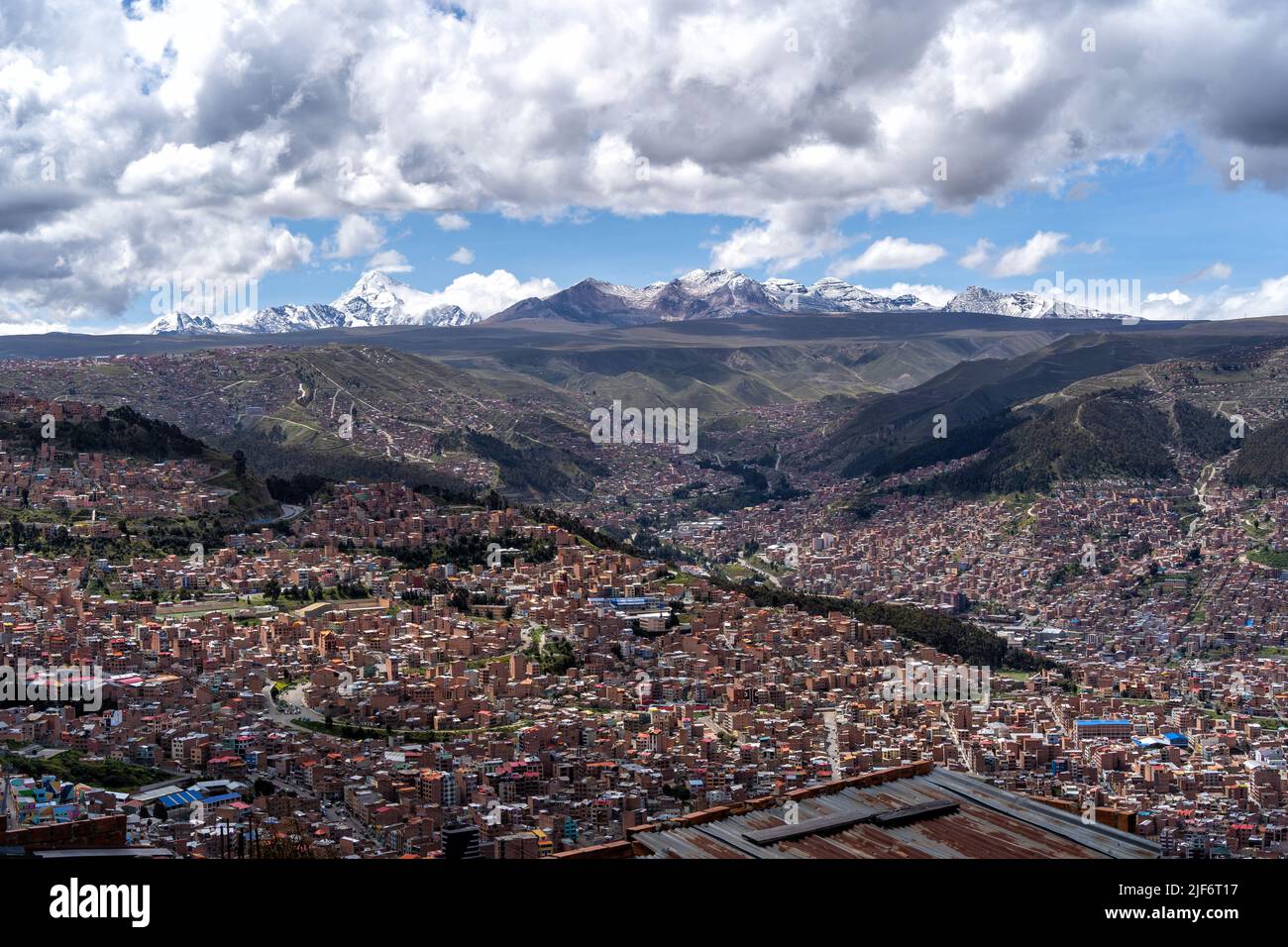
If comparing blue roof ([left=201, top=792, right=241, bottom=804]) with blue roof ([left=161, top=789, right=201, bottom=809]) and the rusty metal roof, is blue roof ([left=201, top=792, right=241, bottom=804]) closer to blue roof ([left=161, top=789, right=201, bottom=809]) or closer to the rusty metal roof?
blue roof ([left=161, top=789, right=201, bottom=809])

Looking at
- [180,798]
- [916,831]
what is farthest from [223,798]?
[916,831]

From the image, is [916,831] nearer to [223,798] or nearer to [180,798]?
[223,798]

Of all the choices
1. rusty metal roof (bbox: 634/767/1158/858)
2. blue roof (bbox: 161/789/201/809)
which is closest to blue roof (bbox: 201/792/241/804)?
blue roof (bbox: 161/789/201/809)

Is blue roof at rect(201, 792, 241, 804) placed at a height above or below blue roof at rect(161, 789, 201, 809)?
below

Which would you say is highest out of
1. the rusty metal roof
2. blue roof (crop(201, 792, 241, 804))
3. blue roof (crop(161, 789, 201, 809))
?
the rusty metal roof

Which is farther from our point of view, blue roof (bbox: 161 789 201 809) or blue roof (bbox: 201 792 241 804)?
blue roof (bbox: 201 792 241 804)

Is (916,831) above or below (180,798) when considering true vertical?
above

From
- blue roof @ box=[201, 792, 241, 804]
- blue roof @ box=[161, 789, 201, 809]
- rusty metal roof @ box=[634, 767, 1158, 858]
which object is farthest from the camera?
blue roof @ box=[201, 792, 241, 804]

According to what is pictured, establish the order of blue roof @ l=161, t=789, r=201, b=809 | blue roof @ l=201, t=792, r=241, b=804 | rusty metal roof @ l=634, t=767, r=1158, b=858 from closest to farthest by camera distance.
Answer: rusty metal roof @ l=634, t=767, r=1158, b=858
blue roof @ l=161, t=789, r=201, b=809
blue roof @ l=201, t=792, r=241, b=804

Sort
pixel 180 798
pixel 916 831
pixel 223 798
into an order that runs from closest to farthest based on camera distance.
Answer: pixel 916 831 < pixel 180 798 < pixel 223 798
